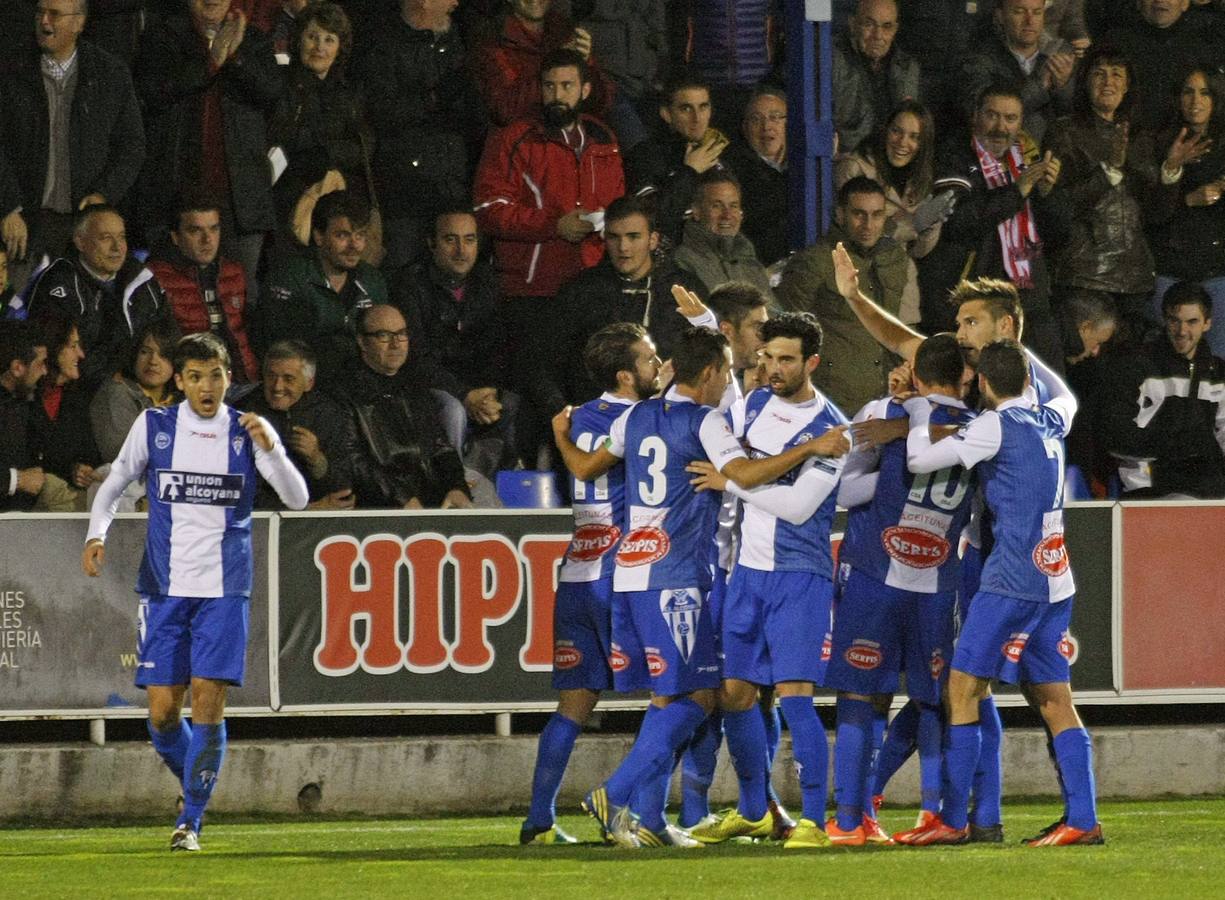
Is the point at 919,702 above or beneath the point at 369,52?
beneath

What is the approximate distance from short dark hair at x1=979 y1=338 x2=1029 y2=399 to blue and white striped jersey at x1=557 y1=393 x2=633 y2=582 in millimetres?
1462

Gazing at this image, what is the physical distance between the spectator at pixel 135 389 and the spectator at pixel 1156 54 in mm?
7264

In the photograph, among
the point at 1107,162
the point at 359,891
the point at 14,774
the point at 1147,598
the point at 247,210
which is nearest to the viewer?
the point at 359,891

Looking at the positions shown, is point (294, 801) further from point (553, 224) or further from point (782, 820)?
point (553, 224)

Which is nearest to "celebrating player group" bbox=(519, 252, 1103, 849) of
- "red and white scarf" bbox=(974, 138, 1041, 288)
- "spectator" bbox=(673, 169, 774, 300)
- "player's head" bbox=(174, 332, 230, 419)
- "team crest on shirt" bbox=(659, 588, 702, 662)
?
"team crest on shirt" bbox=(659, 588, 702, 662)

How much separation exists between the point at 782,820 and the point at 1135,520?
3342mm

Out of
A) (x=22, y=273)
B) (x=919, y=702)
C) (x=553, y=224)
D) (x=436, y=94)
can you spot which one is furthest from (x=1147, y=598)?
(x=22, y=273)

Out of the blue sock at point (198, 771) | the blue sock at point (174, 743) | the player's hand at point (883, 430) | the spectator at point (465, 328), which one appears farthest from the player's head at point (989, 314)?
the spectator at point (465, 328)

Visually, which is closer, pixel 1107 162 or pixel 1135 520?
pixel 1135 520

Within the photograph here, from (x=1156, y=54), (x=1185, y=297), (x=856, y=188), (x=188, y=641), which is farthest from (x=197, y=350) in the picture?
(x=1156, y=54)

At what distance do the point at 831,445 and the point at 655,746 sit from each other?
135 centimetres

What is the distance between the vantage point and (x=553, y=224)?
13.9 meters

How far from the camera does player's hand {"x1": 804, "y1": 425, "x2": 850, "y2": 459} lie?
8906mm

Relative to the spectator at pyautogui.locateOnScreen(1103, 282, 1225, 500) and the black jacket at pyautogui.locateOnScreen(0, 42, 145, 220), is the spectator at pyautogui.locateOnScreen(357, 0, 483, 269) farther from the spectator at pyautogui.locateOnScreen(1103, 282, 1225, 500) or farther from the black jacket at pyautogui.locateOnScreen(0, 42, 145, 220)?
the spectator at pyautogui.locateOnScreen(1103, 282, 1225, 500)
